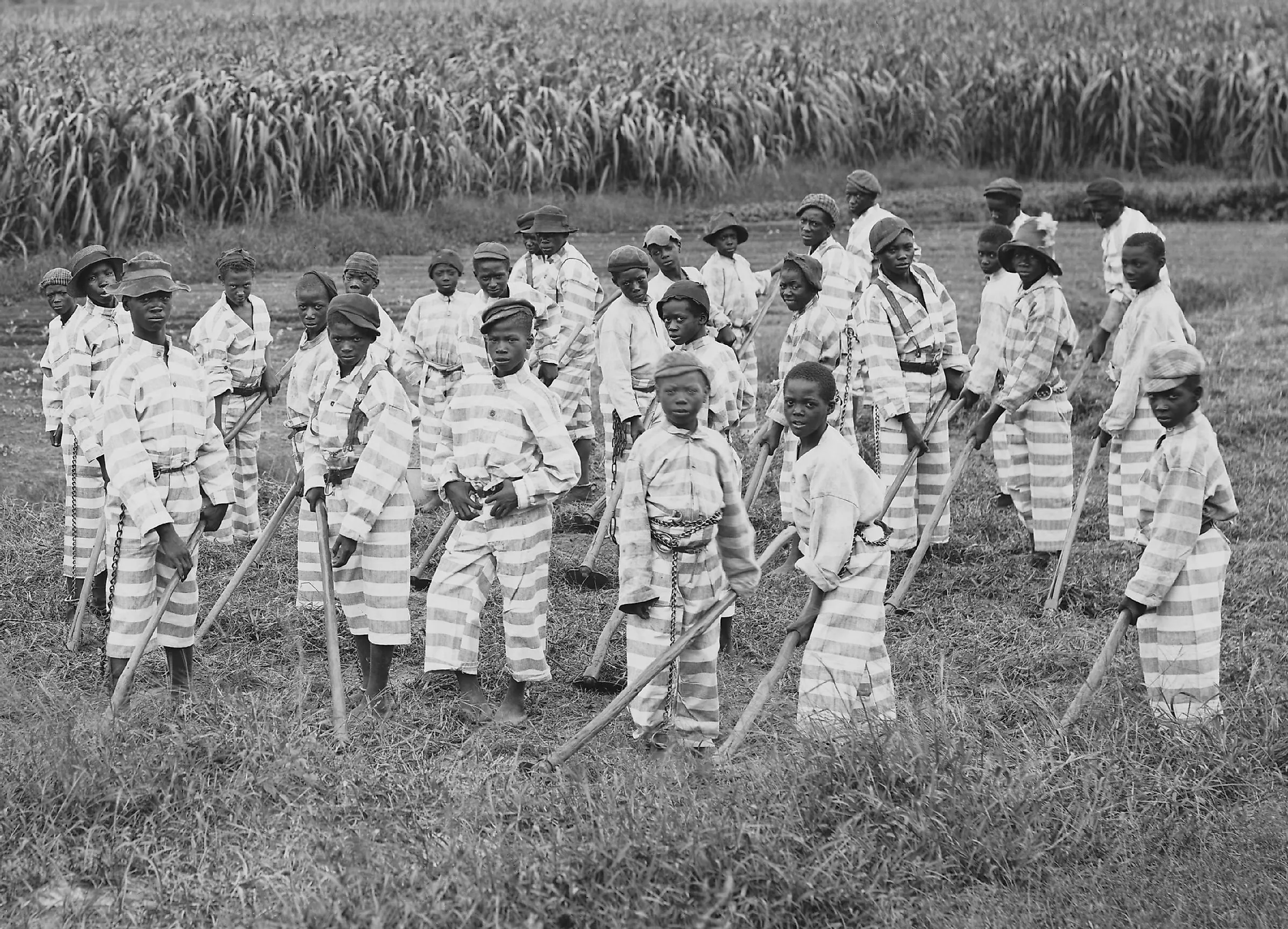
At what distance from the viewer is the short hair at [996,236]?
8.51 metres

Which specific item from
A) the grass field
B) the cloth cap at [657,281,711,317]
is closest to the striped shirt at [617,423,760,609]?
the grass field

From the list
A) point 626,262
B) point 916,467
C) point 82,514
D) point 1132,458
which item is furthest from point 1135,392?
point 82,514

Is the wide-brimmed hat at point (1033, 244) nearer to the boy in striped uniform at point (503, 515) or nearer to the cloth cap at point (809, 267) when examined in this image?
the cloth cap at point (809, 267)

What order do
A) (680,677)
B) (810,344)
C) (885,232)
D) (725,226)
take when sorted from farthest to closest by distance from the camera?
(725,226), (810,344), (885,232), (680,677)

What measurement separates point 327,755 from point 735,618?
264cm

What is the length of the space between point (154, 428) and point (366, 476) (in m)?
0.89

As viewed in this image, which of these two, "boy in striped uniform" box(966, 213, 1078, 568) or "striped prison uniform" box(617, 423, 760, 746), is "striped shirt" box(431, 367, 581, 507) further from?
"boy in striped uniform" box(966, 213, 1078, 568)

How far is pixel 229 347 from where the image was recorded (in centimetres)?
848

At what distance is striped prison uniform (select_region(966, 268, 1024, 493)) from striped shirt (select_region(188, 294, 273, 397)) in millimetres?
4087

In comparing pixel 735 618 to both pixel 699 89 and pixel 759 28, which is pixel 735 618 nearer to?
pixel 699 89

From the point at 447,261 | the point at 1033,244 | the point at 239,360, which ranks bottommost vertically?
the point at 239,360

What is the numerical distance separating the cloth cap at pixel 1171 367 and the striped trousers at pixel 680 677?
1932 millimetres

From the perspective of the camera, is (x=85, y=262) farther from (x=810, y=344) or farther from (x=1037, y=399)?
(x=1037, y=399)

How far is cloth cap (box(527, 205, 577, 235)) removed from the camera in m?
9.02
